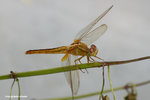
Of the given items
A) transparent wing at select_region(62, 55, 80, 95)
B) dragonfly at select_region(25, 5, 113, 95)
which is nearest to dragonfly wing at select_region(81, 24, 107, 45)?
dragonfly at select_region(25, 5, 113, 95)

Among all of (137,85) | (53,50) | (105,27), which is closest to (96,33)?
A: (105,27)

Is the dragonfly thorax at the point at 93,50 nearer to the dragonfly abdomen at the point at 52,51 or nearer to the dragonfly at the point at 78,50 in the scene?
the dragonfly at the point at 78,50

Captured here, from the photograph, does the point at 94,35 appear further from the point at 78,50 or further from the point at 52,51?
the point at 52,51

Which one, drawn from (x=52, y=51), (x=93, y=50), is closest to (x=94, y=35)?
(x=93, y=50)

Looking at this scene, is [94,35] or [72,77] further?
[94,35]

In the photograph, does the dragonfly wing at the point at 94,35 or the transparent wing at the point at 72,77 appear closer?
the transparent wing at the point at 72,77

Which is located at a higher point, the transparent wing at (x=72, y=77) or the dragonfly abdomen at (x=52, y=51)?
the dragonfly abdomen at (x=52, y=51)

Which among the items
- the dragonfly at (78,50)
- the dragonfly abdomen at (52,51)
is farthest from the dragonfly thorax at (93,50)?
the dragonfly abdomen at (52,51)
